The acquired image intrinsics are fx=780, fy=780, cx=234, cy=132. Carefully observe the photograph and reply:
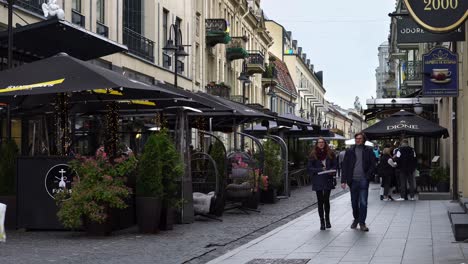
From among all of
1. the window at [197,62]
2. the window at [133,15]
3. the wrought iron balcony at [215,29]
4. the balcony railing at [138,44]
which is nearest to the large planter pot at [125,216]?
the balcony railing at [138,44]

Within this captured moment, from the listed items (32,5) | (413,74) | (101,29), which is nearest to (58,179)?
(32,5)

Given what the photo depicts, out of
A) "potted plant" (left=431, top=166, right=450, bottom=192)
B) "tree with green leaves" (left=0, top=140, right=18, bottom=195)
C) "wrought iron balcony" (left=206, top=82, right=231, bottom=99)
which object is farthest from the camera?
"wrought iron balcony" (left=206, top=82, right=231, bottom=99)

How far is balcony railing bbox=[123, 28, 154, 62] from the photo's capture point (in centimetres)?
3005

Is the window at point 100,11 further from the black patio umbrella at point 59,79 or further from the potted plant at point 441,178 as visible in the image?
the black patio umbrella at point 59,79

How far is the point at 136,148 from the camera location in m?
28.0

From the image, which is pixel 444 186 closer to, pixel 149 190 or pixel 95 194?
pixel 149 190

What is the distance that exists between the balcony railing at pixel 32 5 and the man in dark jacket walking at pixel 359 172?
32.9 ft

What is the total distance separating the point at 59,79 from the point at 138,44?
18.8 m

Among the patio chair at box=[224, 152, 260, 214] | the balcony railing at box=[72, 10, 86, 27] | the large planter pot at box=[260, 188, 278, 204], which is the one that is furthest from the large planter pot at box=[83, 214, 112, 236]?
the balcony railing at box=[72, 10, 86, 27]

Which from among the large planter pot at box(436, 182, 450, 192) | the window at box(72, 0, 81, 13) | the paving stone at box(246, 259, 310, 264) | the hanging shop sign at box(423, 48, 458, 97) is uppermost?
the window at box(72, 0, 81, 13)

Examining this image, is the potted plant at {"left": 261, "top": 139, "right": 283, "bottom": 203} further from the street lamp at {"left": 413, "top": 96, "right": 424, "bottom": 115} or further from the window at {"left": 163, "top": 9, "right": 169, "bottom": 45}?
the window at {"left": 163, "top": 9, "right": 169, "bottom": 45}

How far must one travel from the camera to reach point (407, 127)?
24344 millimetres

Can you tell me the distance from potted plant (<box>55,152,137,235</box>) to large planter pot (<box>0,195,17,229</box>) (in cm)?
100

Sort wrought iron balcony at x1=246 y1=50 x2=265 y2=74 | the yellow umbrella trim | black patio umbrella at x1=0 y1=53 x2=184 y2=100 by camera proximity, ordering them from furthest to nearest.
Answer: wrought iron balcony at x1=246 y1=50 x2=265 y2=74, the yellow umbrella trim, black patio umbrella at x1=0 y1=53 x2=184 y2=100
